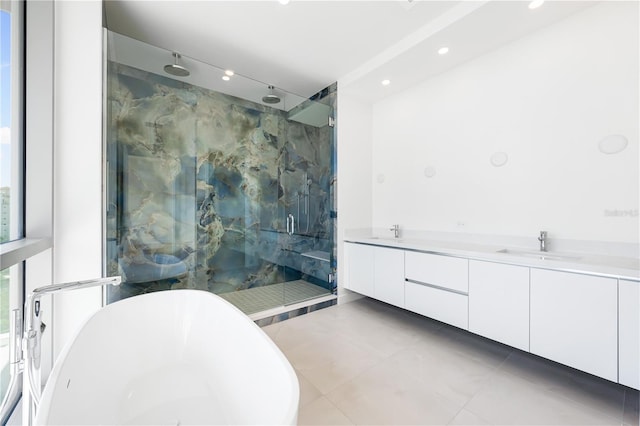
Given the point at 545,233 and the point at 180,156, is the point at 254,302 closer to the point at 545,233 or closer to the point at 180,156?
the point at 180,156

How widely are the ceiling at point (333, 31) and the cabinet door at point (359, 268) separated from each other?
1.92m

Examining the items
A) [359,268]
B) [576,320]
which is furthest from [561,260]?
[359,268]

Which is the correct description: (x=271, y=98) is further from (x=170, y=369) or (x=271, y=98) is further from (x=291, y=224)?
(x=170, y=369)

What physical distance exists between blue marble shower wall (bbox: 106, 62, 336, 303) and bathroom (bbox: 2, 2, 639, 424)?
0.23 meters

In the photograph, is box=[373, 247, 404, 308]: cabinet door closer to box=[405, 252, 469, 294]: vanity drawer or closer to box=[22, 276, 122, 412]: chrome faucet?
box=[405, 252, 469, 294]: vanity drawer

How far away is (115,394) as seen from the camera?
1.40m

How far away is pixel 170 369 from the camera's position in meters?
1.65

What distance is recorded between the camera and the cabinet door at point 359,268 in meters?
2.95

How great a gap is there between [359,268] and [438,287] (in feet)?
3.15

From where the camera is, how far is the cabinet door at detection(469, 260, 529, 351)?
5.92 feet

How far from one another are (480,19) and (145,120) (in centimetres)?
296

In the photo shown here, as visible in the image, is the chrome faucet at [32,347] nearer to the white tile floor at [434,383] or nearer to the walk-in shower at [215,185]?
the walk-in shower at [215,185]

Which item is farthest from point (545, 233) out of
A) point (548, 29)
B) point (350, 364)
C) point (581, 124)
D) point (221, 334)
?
point (221, 334)

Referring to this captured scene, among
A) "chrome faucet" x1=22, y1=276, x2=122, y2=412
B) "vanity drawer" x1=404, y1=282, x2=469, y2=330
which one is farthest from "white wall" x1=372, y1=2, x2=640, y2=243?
"chrome faucet" x1=22, y1=276, x2=122, y2=412
